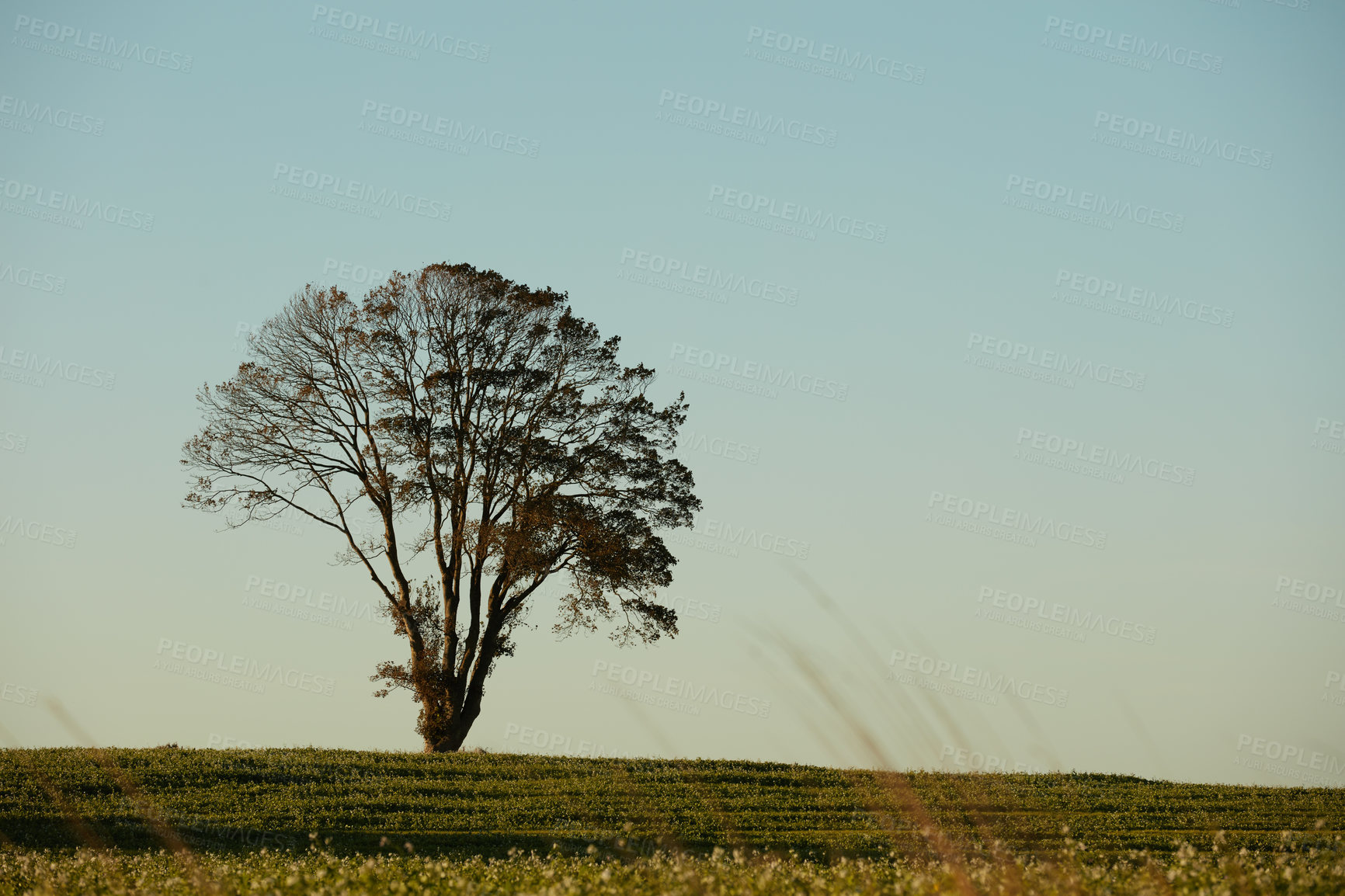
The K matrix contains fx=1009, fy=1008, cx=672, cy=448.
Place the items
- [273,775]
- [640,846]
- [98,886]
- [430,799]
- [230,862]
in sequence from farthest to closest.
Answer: [273,775] → [430,799] → [640,846] → [230,862] → [98,886]

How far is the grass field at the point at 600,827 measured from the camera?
26.2ft

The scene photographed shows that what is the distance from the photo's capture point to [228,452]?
27.9 meters

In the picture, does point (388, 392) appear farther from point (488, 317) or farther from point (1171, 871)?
point (1171, 871)

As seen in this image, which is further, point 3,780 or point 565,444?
A: point 565,444

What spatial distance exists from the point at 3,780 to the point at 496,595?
446 inches

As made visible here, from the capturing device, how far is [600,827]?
17859 millimetres

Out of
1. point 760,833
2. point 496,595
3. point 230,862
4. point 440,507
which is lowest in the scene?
point 760,833

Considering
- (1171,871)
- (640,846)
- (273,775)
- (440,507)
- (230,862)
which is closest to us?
(1171,871)

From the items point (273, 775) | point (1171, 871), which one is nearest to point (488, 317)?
point (273, 775)

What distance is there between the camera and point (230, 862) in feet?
37.2

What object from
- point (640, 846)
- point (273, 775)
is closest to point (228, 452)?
point (273, 775)

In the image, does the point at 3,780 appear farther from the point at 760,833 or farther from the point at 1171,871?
the point at 1171,871

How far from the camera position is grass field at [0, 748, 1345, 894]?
7973 millimetres

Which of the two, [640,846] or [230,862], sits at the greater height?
[230,862]
